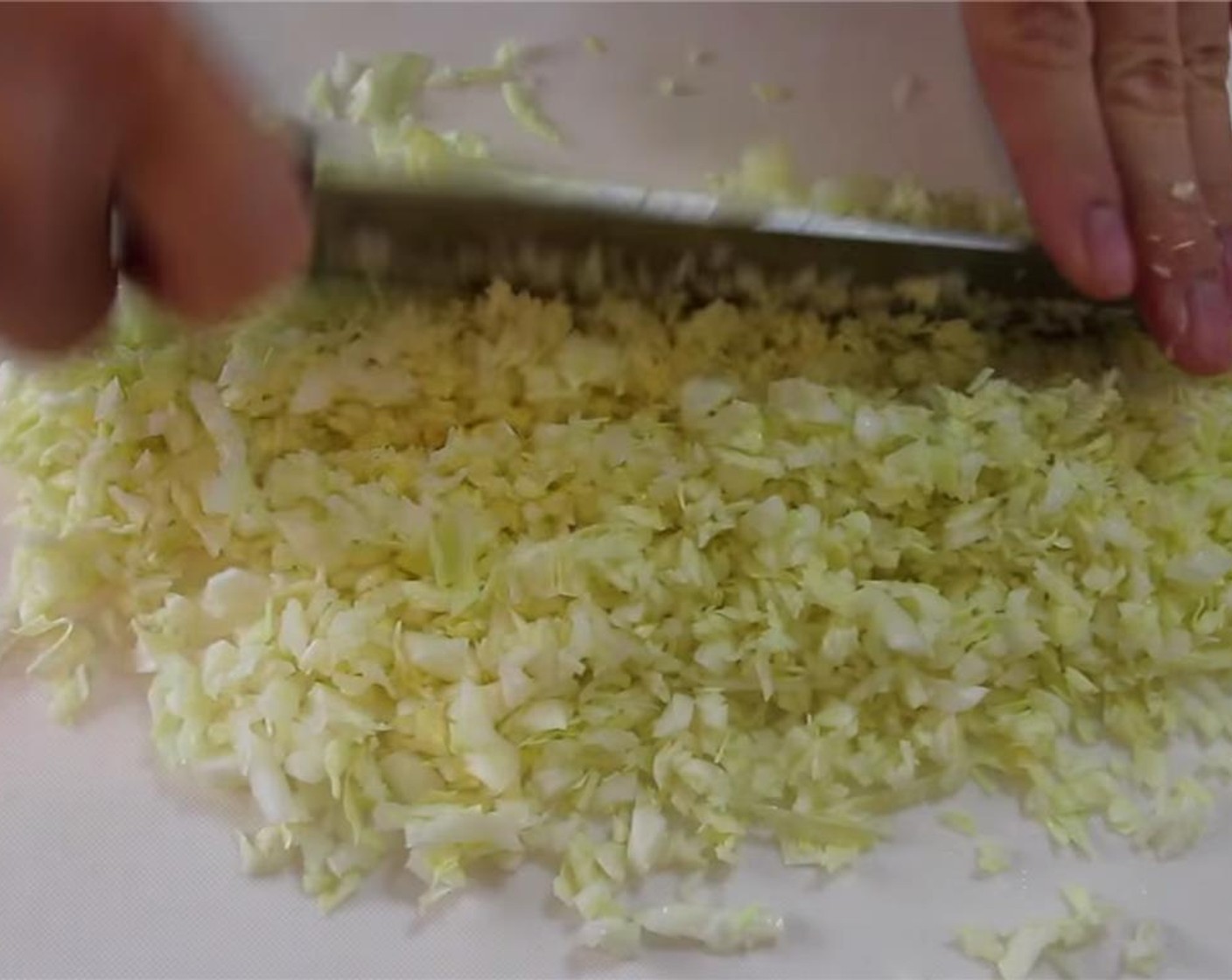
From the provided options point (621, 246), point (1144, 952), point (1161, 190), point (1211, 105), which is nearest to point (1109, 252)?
point (1161, 190)

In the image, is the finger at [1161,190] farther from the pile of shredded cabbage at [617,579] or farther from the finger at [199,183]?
the finger at [199,183]

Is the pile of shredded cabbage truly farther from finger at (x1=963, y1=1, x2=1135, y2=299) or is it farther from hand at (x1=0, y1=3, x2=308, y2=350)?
hand at (x1=0, y1=3, x2=308, y2=350)

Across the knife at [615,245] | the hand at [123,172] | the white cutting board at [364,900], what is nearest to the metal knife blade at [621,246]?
the knife at [615,245]

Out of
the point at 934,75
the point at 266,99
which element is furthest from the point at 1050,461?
the point at 266,99

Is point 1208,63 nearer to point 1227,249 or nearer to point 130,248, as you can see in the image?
point 1227,249

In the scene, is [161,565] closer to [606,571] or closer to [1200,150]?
[606,571]

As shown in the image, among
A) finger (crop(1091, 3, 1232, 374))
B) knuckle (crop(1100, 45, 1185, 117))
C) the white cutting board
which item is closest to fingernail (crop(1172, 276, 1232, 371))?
finger (crop(1091, 3, 1232, 374))

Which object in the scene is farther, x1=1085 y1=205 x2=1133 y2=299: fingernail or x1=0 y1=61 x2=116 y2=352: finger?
x1=1085 y1=205 x2=1133 y2=299: fingernail
